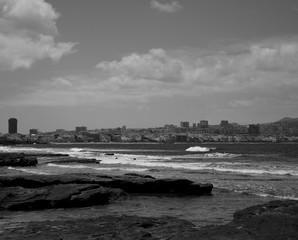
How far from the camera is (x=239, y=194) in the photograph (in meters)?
24.2

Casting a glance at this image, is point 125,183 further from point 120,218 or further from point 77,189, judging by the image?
point 120,218

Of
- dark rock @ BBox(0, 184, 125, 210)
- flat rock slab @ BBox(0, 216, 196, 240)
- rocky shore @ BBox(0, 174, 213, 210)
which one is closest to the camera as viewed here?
flat rock slab @ BBox(0, 216, 196, 240)

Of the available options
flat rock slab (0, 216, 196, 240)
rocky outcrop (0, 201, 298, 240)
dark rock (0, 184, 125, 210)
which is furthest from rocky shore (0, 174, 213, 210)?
flat rock slab (0, 216, 196, 240)

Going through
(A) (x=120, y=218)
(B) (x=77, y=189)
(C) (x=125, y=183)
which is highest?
(B) (x=77, y=189)

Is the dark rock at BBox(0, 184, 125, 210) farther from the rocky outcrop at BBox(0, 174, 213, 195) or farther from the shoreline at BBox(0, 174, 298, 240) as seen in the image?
the rocky outcrop at BBox(0, 174, 213, 195)

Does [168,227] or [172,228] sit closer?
[172,228]

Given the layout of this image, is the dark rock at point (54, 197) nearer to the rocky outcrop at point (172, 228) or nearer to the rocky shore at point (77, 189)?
the rocky shore at point (77, 189)

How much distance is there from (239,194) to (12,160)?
41.3 meters

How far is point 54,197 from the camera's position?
65.5 feet

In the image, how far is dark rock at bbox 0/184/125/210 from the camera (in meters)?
19.5

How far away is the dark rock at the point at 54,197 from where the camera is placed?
19531 mm

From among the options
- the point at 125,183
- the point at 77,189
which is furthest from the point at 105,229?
the point at 125,183

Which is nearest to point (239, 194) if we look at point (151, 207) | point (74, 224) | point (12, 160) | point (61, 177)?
point (151, 207)

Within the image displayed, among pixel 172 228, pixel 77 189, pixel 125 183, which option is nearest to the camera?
pixel 172 228
